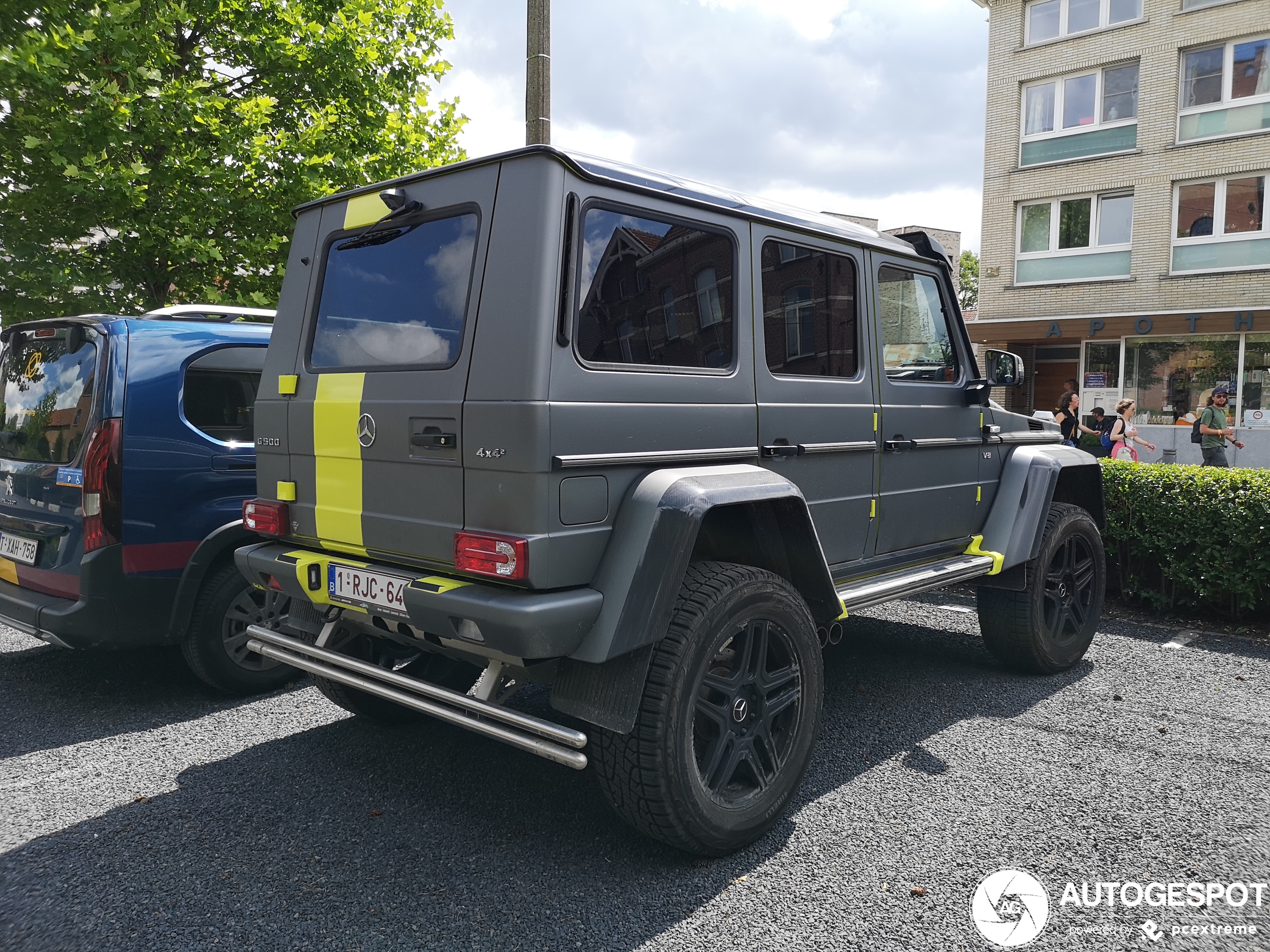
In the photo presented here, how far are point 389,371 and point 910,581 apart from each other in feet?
8.06

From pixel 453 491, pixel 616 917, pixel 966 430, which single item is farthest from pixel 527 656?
pixel 966 430

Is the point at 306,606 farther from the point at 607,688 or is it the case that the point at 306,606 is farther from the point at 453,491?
the point at 607,688

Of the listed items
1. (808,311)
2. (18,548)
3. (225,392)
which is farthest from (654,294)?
(18,548)

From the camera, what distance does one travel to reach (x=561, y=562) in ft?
9.43

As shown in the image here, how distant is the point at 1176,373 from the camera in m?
20.6

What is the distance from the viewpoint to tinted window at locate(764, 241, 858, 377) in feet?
12.3

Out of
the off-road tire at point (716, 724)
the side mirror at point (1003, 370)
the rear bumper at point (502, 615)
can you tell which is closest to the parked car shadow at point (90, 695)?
the rear bumper at point (502, 615)

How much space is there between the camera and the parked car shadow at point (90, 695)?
14.4ft

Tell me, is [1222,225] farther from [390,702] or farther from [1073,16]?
[390,702]

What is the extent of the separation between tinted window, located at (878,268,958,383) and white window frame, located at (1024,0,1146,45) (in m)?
21.0

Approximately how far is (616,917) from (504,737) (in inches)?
25.7

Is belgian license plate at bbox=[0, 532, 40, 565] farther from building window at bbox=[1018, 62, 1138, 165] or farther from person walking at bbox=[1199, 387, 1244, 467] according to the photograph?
building window at bbox=[1018, 62, 1138, 165]

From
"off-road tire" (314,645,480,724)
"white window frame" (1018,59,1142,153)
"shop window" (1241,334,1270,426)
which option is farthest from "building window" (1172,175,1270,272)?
"off-road tire" (314,645,480,724)

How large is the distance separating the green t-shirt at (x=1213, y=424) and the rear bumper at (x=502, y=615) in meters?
12.7
